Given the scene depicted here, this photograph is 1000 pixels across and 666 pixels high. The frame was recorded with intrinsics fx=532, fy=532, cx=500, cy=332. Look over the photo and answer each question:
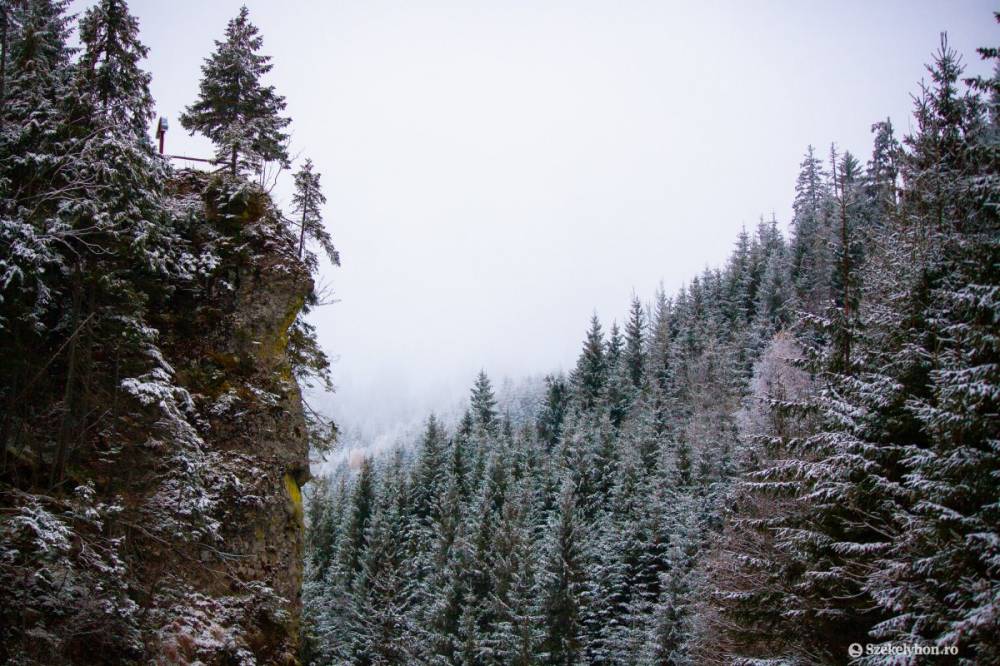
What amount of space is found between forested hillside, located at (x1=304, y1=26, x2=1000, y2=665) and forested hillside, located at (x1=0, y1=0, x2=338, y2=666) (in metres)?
11.1

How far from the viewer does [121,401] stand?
31.2ft

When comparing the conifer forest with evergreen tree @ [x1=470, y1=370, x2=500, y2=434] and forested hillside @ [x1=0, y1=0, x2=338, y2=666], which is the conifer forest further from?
evergreen tree @ [x1=470, y1=370, x2=500, y2=434]

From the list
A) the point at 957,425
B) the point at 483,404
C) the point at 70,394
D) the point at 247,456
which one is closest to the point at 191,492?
the point at 70,394

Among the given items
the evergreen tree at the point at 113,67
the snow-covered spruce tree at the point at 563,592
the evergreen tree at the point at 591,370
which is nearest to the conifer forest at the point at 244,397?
the evergreen tree at the point at 113,67

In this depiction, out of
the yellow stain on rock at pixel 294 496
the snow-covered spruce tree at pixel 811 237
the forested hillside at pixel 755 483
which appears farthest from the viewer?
the snow-covered spruce tree at pixel 811 237

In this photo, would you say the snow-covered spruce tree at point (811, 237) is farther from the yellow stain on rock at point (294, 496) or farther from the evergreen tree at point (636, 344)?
the yellow stain on rock at point (294, 496)

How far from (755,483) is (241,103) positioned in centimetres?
2051

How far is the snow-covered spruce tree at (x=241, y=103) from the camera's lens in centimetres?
1845

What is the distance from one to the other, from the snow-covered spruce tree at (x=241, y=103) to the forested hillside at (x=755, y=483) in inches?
707

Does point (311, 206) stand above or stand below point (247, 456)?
above

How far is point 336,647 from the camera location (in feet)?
123

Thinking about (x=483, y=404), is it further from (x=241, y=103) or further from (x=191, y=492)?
(x=191, y=492)

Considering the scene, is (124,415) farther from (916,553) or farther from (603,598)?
(603,598)

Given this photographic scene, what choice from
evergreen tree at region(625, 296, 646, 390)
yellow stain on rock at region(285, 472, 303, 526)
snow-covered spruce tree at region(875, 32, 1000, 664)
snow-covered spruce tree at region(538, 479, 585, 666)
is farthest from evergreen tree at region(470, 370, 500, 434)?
snow-covered spruce tree at region(875, 32, 1000, 664)
